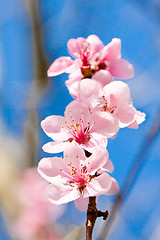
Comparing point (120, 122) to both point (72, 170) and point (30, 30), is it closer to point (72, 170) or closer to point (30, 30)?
point (72, 170)

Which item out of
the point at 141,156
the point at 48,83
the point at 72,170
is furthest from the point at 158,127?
the point at 48,83

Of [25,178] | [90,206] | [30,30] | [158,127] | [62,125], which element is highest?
[30,30]

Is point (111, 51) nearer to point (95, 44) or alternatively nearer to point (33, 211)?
point (95, 44)

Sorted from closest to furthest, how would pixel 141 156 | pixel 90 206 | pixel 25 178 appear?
pixel 90 206 → pixel 141 156 → pixel 25 178

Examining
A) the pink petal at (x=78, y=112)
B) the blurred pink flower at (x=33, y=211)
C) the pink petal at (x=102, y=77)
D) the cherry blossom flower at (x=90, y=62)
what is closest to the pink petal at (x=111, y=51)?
the cherry blossom flower at (x=90, y=62)

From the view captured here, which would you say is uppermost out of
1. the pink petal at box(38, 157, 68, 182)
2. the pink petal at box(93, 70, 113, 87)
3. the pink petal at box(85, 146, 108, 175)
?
the pink petal at box(93, 70, 113, 87)

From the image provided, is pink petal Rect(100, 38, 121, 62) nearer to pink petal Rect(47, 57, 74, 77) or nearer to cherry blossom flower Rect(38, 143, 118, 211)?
pink petal Rect(47, 57, 74, 77)

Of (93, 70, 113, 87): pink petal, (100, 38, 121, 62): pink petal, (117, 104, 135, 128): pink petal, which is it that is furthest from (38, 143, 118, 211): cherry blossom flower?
(100, 38, 121, 62): pink petal
